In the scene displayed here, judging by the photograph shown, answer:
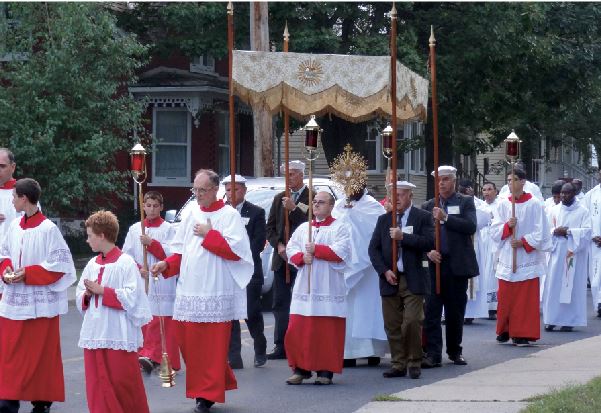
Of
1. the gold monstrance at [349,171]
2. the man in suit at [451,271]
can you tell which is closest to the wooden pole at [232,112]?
the gold monstrance at [349,171]

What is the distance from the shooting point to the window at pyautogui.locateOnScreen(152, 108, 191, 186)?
35438 millimetres

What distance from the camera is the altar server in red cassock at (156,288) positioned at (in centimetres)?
1304

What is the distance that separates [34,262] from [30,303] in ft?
1.01

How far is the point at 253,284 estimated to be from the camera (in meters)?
14.1

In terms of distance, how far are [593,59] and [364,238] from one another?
66.6ft

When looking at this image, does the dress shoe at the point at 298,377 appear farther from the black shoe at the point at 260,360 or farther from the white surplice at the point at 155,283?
the white surplice at the point at 155,283

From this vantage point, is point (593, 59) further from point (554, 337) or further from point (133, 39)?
point (554, 337)

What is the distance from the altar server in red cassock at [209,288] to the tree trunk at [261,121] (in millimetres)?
12924

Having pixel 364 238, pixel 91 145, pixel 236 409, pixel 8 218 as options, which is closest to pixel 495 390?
pixel 236 409

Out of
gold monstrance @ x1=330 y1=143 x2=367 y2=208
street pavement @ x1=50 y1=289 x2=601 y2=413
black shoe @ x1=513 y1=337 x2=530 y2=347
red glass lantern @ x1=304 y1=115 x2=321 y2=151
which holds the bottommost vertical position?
street pavement @ x1=50 y1=289 x2=601 y2=413

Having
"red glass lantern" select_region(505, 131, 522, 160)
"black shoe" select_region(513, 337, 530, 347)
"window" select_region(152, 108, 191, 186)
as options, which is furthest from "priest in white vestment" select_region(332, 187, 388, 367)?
"window" select_region(152, 108, 191, 186)

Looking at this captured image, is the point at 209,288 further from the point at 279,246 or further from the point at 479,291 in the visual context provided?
the point at 479,291

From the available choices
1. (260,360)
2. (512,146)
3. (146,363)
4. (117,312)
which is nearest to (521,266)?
(512,146)

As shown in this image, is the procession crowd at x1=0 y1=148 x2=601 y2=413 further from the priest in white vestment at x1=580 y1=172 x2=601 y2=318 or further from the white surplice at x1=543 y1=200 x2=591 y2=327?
the priest in white vestment at x1=580 y1=172 x2=601 y2=318
